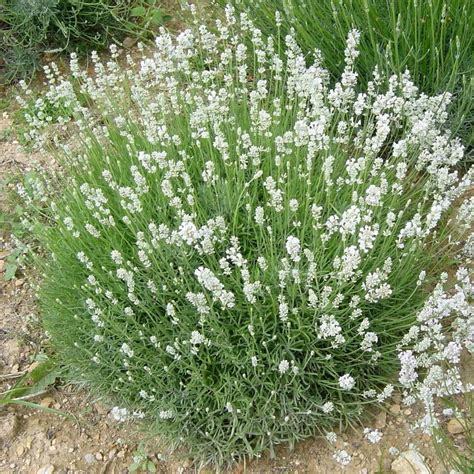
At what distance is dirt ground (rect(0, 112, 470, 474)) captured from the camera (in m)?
2.62

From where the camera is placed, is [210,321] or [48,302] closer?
[210,321]

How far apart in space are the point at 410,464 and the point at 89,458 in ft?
4.37

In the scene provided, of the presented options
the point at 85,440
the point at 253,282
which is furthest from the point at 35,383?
the point at 253,282

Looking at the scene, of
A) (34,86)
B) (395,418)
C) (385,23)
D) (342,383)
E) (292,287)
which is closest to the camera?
(342,383)

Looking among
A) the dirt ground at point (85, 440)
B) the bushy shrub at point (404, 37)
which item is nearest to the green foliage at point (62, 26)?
the bushy shrub at point (404, 37)

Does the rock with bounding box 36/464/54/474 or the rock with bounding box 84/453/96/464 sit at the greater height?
the rock with bounding box 36/464/54/474

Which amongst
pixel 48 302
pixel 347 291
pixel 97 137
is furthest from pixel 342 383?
pixel 97 137

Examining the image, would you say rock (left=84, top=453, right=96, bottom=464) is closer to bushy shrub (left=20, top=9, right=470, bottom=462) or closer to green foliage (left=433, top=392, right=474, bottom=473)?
bushy shrub (left=20, top=9, right=470, bottom=462)

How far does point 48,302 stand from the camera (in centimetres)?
306

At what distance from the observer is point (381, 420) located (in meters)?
2.69

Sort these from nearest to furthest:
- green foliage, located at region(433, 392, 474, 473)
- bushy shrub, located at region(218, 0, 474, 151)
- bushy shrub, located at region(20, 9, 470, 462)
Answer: green foliage, located at region(433, 392, 474, 473), bushy shrub, located at region(20, 9, 470, 462), bushy shrub, located at region(218, 0, 474, 151)

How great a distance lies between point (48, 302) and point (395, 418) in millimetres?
1607

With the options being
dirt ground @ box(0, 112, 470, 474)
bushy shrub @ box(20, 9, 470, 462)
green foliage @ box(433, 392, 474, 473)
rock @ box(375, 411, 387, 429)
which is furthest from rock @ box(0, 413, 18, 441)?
green foliage @ box(433, 392, 474, 473)

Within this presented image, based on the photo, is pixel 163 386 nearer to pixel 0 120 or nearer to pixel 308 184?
pixel 308 184
